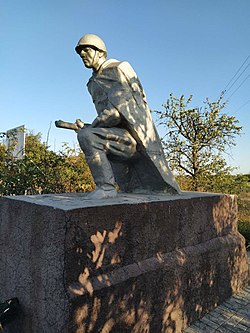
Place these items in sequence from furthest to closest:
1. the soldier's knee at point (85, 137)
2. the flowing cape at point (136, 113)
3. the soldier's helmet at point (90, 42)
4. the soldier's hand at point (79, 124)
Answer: the soldier's hand at point (79, 124)
the flowing cape at point (136, 113)
the soldier's helmet at point (90, 42)
the soldier's knee at point (85, 137)

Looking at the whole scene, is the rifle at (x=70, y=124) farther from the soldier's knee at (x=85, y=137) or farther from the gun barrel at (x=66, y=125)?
the soldier's knee at (x=85, y=137)

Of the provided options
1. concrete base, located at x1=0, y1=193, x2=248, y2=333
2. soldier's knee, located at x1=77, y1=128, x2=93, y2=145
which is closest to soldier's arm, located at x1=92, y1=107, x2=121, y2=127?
soldier's knee, located at x1=77, y1=128, x2=93, y2=145

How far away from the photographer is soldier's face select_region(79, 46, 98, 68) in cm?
280

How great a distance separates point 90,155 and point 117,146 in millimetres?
367

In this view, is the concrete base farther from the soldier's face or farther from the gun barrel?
the soldier's face

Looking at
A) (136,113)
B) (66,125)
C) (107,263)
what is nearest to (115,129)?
(136,113)

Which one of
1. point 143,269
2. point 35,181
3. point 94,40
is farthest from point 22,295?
point 35,181

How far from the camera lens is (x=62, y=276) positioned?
1.76 metres

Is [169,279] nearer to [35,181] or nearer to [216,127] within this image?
[35,181]

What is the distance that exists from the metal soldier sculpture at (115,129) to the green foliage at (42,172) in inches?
120

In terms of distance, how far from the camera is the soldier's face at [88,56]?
2.80 m

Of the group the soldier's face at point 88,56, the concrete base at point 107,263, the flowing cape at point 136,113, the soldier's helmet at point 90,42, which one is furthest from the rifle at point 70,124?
the concrete base at point 107,263

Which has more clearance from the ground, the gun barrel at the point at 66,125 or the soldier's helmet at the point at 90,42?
Answer: the soldier's helmet at the point at 90,42

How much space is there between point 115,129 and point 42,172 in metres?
3.34
